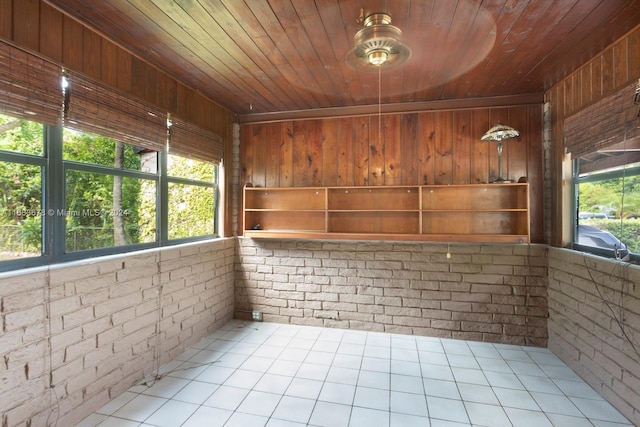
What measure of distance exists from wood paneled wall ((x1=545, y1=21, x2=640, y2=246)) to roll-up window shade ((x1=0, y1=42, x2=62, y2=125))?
368 centimetres

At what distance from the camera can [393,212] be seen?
341cm

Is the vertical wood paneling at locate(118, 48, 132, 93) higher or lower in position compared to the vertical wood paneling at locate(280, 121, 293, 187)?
higher

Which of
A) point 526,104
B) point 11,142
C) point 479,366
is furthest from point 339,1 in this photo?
point 479,366

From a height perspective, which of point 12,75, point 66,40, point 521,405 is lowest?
point 521,405

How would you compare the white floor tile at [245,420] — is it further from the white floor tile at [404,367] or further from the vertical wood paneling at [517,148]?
the vertical wood paneling at [517,148]

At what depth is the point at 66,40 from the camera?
1876 mm

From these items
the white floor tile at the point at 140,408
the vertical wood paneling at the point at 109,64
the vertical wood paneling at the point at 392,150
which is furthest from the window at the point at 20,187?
the vertical wood paneling at the point at 392,150

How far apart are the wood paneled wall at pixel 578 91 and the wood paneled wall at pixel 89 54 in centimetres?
350

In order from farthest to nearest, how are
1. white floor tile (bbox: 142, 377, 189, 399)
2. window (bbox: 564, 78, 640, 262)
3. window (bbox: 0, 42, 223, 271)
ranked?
white floor tile (bbox: 142, 377, 189, 399) → window (bbox: 564, 78, 640, 262) → window (bbox: 0, 42, 223, 271)

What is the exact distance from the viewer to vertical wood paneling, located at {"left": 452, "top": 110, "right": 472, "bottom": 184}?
3.28m

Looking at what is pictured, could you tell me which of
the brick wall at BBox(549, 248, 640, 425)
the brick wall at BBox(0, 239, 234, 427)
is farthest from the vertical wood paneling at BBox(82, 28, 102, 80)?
the brick wall at BBox(549, 248, 640, 425)

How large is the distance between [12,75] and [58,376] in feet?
5.70

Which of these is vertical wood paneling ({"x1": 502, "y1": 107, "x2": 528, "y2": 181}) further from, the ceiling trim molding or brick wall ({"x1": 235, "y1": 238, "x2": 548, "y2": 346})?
brick wall ({"x1": 235, "y1": 238, "x2": 548, "y2": 346})

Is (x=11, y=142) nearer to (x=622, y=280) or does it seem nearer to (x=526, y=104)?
(x=622, y=280)
